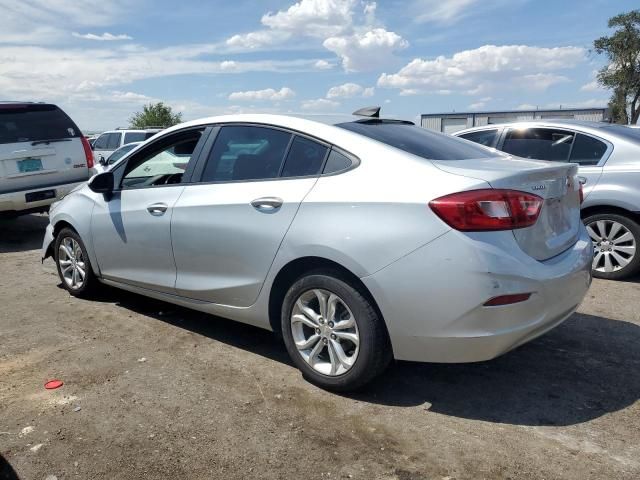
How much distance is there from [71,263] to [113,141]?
13.8 metres

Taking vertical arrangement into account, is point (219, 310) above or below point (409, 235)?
below

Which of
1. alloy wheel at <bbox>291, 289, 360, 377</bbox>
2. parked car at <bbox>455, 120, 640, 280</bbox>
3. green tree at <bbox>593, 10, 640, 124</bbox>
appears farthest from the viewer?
green tree at <bbox>593, 10, 640, 124</bbox>

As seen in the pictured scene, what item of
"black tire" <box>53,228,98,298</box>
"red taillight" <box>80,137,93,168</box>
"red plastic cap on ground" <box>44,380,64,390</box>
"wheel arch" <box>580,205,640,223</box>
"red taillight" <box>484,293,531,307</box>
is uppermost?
"red taillight" <box>80,137,93,168</box>

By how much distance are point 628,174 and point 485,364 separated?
2905 mm

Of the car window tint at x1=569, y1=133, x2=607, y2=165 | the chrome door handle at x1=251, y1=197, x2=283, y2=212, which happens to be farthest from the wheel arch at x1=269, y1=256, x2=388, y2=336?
the car window tint at x1=569, y1=133, x2=607, y2=165

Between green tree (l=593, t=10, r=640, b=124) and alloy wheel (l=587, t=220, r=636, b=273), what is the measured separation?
38.3 meters

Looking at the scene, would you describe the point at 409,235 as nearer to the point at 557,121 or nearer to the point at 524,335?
the point at 524,335

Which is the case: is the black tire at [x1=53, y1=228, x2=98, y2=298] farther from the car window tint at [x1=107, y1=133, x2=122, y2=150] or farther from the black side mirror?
the car window tint at [x1=107, y1=133, x2=122, y2=150]

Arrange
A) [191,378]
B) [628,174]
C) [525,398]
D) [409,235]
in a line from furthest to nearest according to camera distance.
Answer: [628,174]
[191,378]
[525,398]
[409,235]

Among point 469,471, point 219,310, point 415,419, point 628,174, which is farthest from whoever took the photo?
point 628,174

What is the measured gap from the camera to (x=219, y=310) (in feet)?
13.0

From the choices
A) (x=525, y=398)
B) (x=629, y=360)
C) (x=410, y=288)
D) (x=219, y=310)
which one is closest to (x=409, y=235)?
(x=410, y=288)

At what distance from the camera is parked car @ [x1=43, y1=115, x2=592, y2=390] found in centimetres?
286

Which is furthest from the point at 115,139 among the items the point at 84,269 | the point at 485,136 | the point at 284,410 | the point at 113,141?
the point at 284,410
